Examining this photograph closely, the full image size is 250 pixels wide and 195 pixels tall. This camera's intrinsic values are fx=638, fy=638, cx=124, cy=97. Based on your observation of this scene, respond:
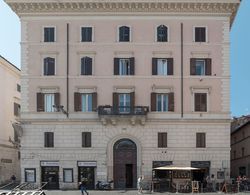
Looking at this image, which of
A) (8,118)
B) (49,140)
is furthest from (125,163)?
(8,118)

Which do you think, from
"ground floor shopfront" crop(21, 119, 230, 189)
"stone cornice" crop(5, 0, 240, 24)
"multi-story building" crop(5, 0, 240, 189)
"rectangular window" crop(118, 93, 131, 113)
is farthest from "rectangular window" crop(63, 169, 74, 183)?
"stone cornice" crop(5, 0, 240, 24)

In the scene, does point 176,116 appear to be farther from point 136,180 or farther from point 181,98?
point 136,180

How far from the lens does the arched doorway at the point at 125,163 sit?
69.1m

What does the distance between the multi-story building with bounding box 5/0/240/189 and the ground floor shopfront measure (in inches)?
4.2

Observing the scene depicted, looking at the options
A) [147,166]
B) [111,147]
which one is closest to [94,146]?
[111,147]

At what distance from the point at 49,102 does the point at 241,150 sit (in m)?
31.3

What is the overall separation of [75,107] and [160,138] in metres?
9.75

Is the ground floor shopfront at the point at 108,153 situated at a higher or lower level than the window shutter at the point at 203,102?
lower

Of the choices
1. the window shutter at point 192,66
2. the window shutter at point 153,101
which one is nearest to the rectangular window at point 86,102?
the window shutter at point 153,101

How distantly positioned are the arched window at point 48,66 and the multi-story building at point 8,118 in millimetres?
13555

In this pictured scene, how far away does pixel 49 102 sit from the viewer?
69250mm

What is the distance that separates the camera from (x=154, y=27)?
69.9 meters

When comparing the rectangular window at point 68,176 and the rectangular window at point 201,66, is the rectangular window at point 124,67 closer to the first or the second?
the rectangular window at point 201,66

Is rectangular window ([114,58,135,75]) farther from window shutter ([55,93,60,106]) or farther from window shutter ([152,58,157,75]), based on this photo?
window shutter ([55,93,60,106])
